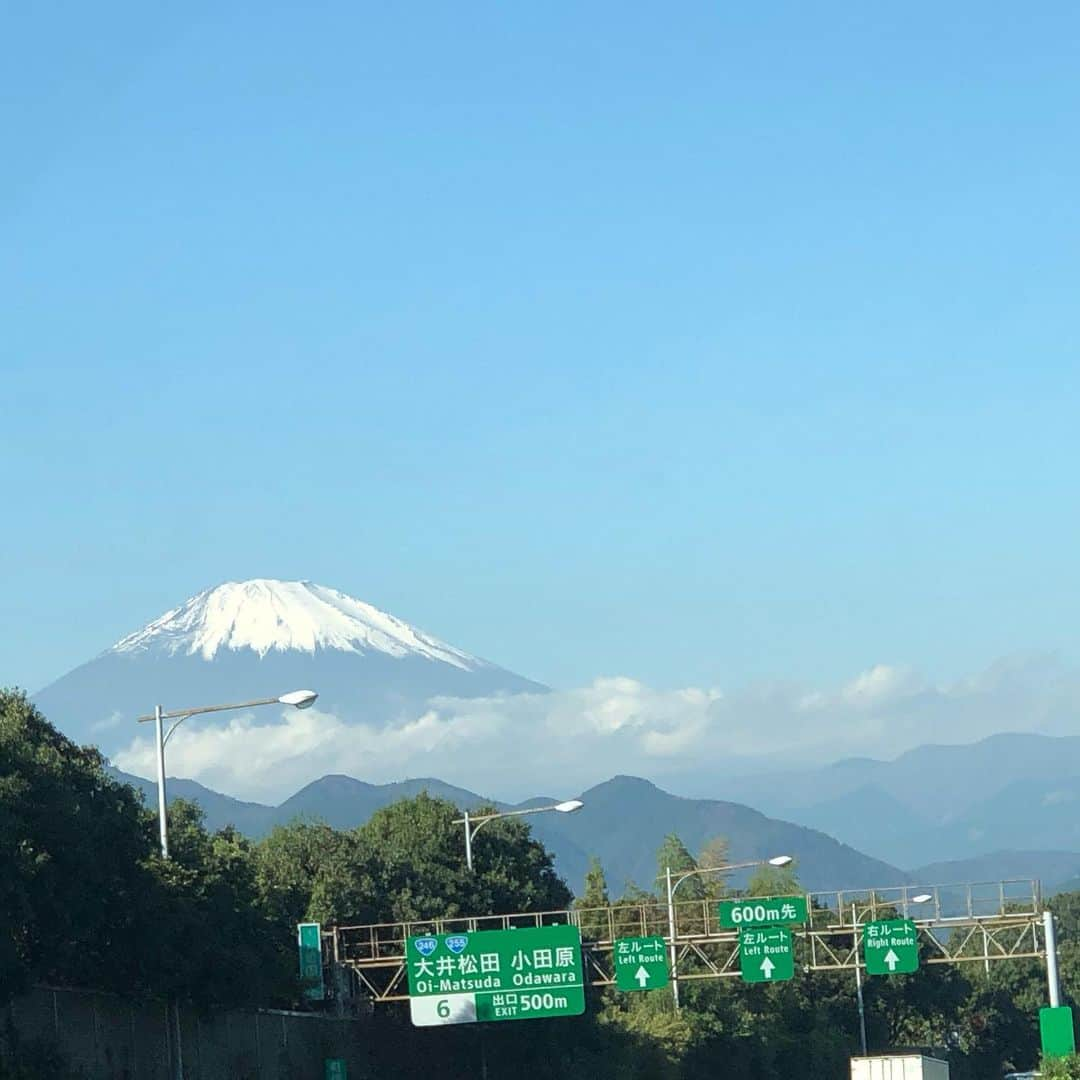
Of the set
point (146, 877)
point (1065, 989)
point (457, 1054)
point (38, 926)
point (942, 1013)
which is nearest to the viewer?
point (38, 926)

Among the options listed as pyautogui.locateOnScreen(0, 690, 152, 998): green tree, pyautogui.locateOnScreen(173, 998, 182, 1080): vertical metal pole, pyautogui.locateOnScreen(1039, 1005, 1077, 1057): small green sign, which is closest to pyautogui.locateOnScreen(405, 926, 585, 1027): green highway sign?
pyautogui.locateOnScreen(173, 998, 182, 1080): vertical metal pole

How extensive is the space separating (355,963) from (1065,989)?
110 metres

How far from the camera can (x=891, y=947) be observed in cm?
6181

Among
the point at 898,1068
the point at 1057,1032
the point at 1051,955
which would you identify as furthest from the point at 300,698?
the point at 898,1068

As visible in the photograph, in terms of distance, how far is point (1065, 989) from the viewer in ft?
531

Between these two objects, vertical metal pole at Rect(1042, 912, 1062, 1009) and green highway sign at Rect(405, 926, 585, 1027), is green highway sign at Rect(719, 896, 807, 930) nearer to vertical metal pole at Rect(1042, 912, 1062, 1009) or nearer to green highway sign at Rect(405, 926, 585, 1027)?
green highway sign at Rect(405, 926, 585, 1027)

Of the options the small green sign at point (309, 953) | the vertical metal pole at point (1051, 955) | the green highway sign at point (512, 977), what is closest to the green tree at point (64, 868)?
the small green sign at point (309, 953)

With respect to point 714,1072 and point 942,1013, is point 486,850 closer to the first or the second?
point 714,1072

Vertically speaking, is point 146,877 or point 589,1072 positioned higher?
point 146,877

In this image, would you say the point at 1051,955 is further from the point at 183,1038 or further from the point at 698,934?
the point at 183,1038

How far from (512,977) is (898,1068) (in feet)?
41.2

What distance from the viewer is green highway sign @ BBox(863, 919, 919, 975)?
61531 mm

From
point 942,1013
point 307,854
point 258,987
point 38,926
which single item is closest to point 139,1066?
point 258,987

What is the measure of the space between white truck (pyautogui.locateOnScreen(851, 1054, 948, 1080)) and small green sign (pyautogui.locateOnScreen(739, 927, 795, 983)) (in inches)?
154
